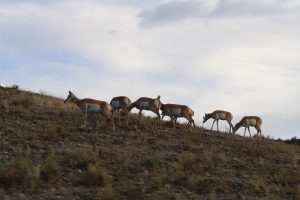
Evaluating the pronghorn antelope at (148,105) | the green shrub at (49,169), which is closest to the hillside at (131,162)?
the green shrub at (49,169)

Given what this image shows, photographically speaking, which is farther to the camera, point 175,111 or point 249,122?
point 249,122

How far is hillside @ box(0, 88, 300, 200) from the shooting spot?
17031 mm

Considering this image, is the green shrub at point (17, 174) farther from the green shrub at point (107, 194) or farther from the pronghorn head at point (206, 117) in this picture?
the pronghorn head at point (206, 117)

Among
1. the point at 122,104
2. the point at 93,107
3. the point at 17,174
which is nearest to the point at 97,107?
the point at 93,107

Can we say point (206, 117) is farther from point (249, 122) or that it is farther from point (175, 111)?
point (175, 111)

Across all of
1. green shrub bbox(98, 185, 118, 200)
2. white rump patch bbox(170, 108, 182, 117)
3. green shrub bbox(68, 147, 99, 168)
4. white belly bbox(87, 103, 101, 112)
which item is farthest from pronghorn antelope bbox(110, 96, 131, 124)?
green shrub bbox(98, 185, 118, 200)

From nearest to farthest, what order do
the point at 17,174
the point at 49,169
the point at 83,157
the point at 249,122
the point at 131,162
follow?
1. the point at 17,174
2. the point at 49,169
3. the point at 83,157
4. the point at 131,162
5. the point at 249,122

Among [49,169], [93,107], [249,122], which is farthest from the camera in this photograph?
[249,122]

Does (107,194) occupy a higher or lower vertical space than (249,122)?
lower

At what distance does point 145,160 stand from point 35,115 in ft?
28.2

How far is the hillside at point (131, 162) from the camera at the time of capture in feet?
55.9

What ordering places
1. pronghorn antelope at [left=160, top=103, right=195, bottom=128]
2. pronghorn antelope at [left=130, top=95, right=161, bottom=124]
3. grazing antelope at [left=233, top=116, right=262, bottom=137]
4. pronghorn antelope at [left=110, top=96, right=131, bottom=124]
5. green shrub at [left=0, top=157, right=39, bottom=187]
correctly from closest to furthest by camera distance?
green shrub at [left=0, top=157, right=39, bottom=187] < pronghorn antelope at [left=110, top=96, right=131, bottom=124] < pronghorn antelope at [left=130, top=95, right=161, bottom=124] < pronghorn antelope at [left=160, top=103, right=195, bottom=128] < grazing antelope at [left=233, top=116, right=262, bottom=137]

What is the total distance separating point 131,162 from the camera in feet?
63.7

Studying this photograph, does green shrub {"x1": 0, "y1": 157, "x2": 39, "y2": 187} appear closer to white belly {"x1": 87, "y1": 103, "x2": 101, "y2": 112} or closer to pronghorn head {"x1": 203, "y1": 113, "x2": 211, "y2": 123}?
white belly {"x1": 87, "y1": 103, "x2": 101, "y2": 112}
